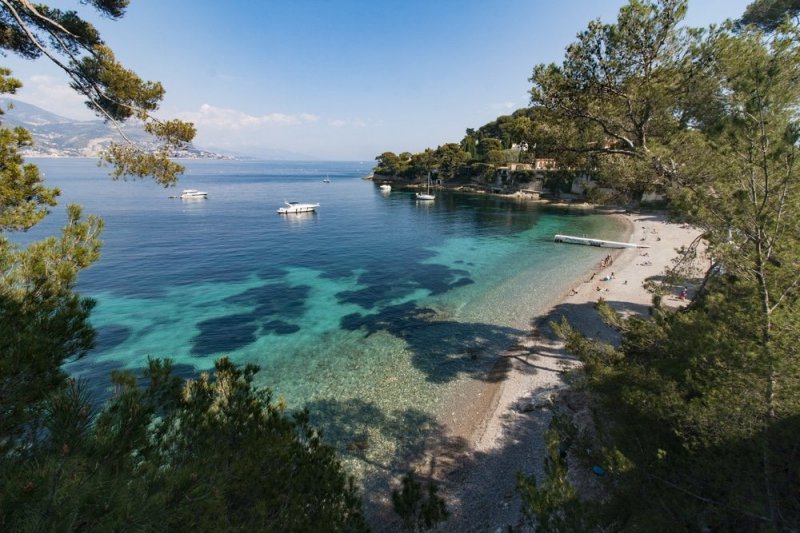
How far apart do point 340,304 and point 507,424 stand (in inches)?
554

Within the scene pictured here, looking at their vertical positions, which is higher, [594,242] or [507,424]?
[594,242]

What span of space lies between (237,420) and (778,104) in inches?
397

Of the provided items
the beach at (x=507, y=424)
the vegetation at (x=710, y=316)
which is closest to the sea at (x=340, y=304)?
the beach at (x=507, y=424)

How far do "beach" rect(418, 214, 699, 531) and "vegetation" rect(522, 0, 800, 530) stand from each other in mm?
1728

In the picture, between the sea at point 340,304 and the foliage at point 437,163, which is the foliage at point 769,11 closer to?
the sea at point 340,304

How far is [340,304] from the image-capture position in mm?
23375

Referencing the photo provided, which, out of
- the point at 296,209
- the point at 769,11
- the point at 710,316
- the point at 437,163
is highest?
the point at 769,11

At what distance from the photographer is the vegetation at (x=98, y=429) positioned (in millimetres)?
2486

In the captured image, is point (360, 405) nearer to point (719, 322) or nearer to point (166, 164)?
point (166, 164)

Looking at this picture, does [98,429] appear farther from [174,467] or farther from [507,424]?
[507,424]

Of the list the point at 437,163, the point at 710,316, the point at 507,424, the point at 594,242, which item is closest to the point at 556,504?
the point at 710,316

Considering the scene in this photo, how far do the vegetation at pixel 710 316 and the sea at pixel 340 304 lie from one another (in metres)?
7.01

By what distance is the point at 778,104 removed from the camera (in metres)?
5.46

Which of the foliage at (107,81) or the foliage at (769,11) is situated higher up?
the foliage at (769,11)
